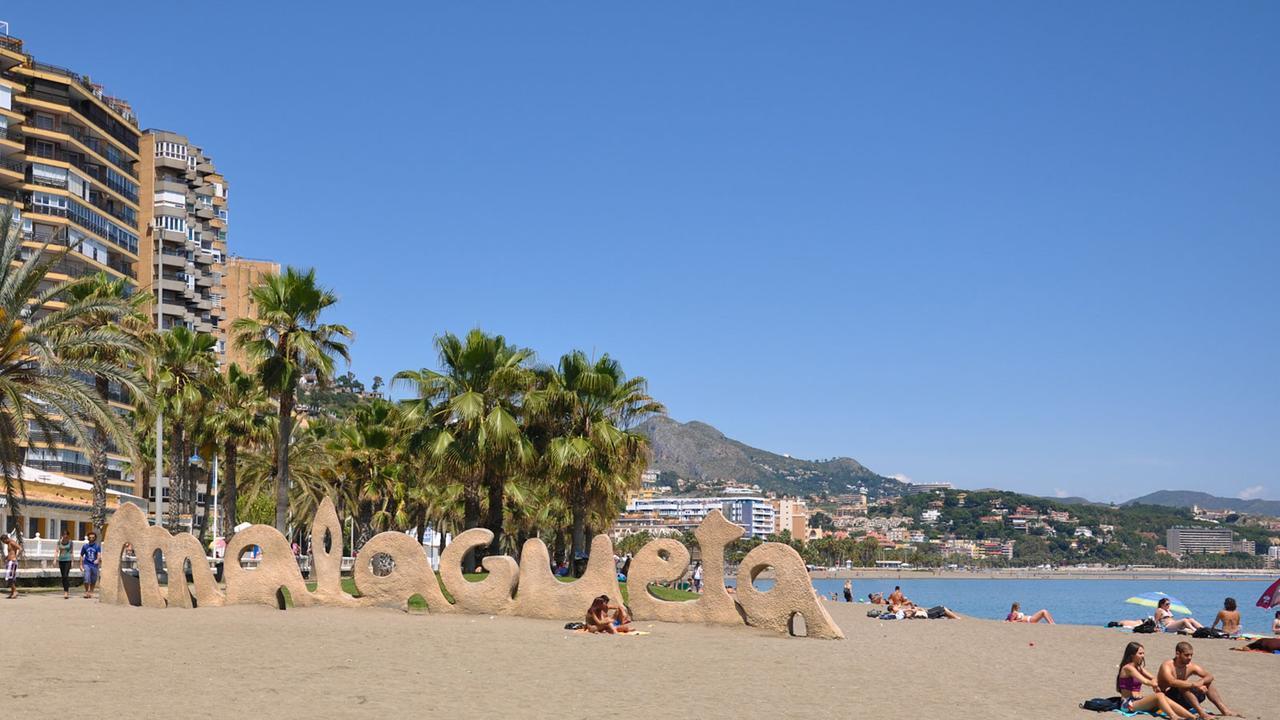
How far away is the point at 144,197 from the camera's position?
297 ft

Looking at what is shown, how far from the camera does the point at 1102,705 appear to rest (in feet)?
49.7

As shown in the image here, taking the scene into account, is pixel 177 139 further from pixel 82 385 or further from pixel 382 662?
pixel 382 662

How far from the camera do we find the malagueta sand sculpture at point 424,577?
24844 mm

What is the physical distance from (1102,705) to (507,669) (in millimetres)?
7590

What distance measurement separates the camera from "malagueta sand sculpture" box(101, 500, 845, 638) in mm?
24844

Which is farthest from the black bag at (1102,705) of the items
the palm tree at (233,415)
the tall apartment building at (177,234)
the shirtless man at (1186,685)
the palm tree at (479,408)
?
the tall apartment building at (177,234)

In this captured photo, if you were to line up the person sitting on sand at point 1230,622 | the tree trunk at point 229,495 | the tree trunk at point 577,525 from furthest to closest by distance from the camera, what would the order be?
the tree trunk at point 229,495 < the tree trunk at point 577,525 < the person sitting on sand at point 1230,622

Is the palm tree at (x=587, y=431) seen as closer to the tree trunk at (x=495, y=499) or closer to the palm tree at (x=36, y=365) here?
the tree trunk at (x=495, y=499)

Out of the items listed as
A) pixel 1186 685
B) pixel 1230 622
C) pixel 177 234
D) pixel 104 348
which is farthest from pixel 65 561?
pixel 177 234

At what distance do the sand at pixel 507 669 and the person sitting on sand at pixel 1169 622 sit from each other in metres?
2.29

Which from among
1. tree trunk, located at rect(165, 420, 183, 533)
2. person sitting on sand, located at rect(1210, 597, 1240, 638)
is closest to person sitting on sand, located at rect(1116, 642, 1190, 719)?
person sitting on sand, located at rect(1210, 597, 1240, 638)

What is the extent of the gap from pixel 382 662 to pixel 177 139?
83361 millimetres

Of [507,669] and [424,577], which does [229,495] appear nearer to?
[424,577]

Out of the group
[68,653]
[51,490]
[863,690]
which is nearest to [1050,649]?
[863,690]
